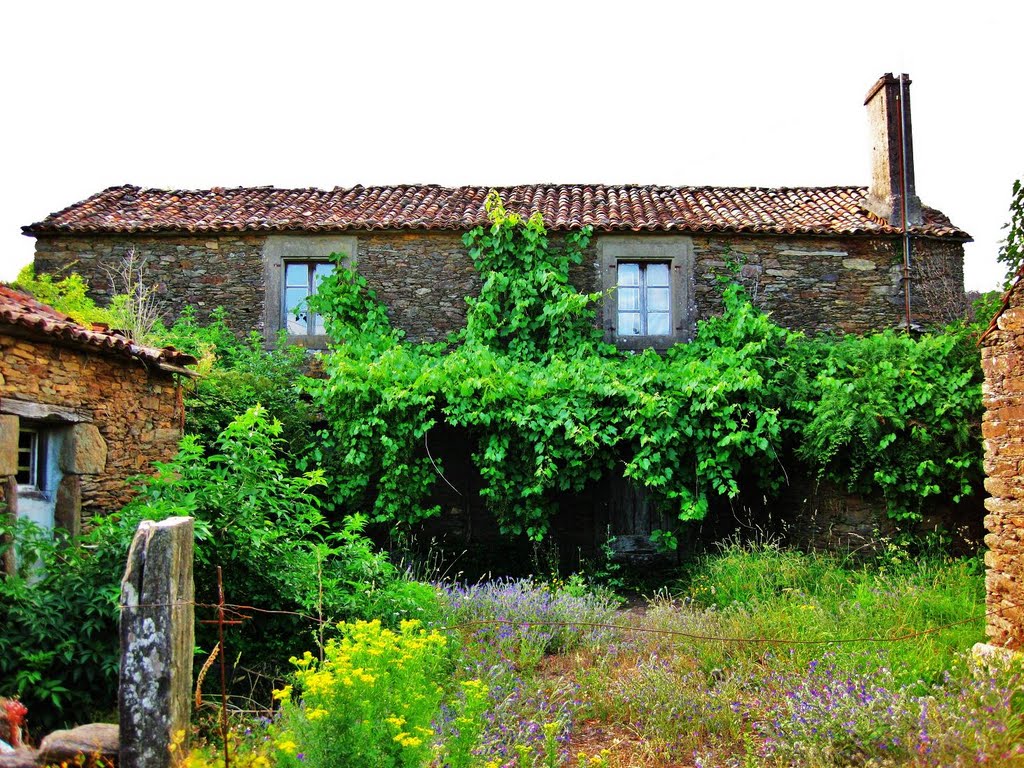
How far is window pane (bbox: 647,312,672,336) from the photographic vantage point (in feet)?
40.6

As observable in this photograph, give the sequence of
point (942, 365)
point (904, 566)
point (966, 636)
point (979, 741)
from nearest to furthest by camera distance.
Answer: point (979, 741) < point (966, 636) < point (904, 566) < point (942, 365)

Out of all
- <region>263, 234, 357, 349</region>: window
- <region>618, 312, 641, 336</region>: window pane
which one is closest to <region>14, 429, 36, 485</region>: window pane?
<region>263, 234, 357, 349</region>: window

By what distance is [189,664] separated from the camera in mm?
4082

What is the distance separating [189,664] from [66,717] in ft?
6.16

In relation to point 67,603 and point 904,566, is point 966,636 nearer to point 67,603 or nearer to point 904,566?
point 904,566

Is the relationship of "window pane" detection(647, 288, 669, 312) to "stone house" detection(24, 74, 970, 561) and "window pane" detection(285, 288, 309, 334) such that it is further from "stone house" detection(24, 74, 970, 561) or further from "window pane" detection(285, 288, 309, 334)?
"window pane" detection(285, 288, 309, 334)

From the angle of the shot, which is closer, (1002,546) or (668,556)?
(1002,546)

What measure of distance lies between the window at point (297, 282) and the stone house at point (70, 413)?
13.9 ft

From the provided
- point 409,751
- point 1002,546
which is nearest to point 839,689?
point 1002,546

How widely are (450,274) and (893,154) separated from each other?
23.0 feet

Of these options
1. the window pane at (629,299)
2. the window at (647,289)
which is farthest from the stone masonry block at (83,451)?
the window pane at (629,299)

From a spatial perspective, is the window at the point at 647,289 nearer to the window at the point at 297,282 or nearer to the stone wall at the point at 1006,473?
the window at the point at 297,282

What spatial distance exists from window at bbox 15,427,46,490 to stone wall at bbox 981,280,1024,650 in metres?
7.59

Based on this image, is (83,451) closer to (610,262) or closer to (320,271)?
(320,271)
